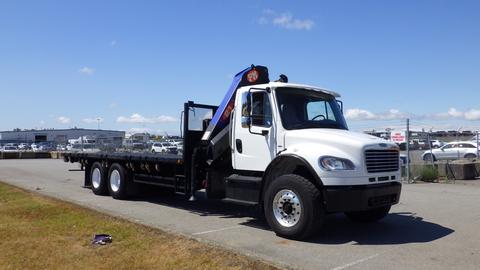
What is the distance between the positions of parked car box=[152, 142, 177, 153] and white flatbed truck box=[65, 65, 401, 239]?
57cm

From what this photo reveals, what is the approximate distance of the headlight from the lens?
7.96 m

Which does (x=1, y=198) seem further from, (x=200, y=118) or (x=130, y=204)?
(x=200, y=118)

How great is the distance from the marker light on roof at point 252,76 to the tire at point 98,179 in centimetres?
598

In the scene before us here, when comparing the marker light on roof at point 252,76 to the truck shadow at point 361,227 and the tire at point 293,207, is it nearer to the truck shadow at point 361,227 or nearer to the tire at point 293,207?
the tire at point 293,207

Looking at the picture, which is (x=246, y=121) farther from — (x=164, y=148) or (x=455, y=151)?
(x=455, y=151)

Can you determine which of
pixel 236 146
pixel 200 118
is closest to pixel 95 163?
pixel 200 118

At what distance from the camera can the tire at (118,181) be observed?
Answer: 13258mm

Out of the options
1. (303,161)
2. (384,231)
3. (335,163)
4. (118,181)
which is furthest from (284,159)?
(118,181)

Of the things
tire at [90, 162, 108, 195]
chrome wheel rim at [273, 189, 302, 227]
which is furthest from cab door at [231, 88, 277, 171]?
tire at [90, 162, 108, 195]

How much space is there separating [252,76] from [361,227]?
140 inches

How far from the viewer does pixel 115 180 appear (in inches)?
538

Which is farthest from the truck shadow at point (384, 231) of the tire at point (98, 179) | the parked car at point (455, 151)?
the parked car at point (455, 151)

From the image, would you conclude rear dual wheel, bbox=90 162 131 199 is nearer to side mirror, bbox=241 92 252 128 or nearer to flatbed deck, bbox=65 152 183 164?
flatbed deck, bbox=65 152 183 164

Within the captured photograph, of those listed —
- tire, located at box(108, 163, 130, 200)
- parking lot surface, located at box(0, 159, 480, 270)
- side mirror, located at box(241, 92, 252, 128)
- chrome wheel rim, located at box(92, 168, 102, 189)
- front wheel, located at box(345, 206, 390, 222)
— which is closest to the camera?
parking lot surface, located at box(0, 159, 480, 270)
